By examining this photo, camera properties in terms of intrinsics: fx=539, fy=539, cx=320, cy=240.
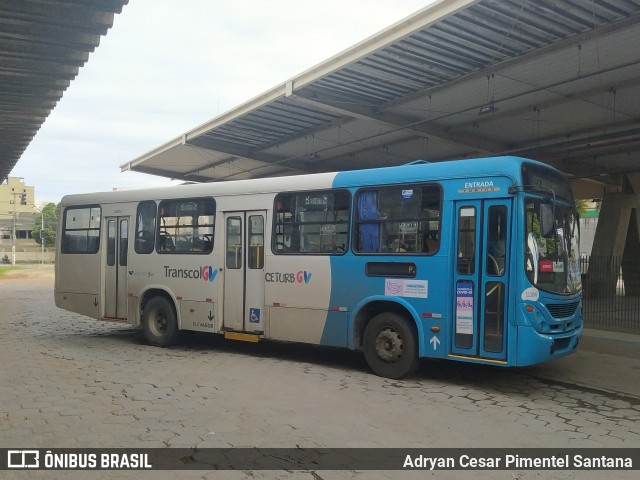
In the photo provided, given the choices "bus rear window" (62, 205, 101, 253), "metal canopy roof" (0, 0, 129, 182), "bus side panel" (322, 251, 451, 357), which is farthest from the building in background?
"bus side panel" (322, 251, 451, 357)

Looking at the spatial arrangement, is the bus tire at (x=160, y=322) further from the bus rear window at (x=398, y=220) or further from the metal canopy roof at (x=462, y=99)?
the metal canopy roof at (x=462, y=99)

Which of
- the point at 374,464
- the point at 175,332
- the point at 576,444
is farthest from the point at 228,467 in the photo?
the point at 175,332

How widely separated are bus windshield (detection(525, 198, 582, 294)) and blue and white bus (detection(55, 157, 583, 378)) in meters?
0.02

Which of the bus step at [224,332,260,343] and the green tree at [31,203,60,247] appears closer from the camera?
the bus step at [224,332,260,343]

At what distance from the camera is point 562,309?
719cm

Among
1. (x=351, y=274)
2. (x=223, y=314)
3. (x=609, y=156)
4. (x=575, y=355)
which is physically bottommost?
(x=575, y=355)

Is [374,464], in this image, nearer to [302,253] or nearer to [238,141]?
[302,253]

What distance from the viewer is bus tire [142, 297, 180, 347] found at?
10.4 metres

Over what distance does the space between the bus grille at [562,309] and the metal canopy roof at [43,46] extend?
6829mm

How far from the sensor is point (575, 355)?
9906 mm

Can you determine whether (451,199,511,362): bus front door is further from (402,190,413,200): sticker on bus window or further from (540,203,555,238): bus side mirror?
(402,190,413,200): sticker on bus window

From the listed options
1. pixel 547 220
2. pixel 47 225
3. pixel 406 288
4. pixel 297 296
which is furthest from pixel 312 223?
pixel 47 225

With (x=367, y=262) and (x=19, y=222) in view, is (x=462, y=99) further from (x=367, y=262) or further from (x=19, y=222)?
(x=19, y=222)
